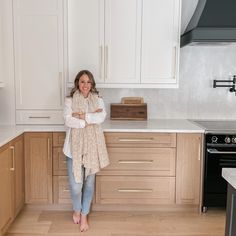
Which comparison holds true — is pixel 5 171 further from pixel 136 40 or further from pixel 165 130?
pixel 136 40

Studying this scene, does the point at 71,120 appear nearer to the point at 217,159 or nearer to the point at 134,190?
the point at 134,190

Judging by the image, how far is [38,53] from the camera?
3.09m

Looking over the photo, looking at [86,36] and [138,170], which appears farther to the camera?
[86,36]

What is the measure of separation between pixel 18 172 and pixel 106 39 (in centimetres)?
149

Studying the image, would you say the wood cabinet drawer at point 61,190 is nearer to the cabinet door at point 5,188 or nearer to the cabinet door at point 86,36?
the cabinet door at point 5,188

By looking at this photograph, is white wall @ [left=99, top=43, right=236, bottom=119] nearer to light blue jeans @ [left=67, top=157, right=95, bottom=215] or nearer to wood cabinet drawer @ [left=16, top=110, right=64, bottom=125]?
wood cabinet drawer @ [left=16, top=110, right=64, bottom=125]

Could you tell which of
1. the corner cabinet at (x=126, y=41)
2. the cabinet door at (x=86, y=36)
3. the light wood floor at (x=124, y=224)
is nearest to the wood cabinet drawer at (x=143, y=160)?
the light wood floor at (x=124, y=224)

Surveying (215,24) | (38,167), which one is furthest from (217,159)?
(38,167)

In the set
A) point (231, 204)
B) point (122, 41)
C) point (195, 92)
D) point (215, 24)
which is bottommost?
point (231, 204)

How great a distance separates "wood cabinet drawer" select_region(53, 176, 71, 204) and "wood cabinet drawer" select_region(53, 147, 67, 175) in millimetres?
58

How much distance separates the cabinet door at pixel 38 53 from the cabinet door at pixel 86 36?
Answer: 114 millimetres

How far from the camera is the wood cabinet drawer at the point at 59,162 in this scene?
300 cm

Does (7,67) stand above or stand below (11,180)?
above

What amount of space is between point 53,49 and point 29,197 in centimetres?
142
